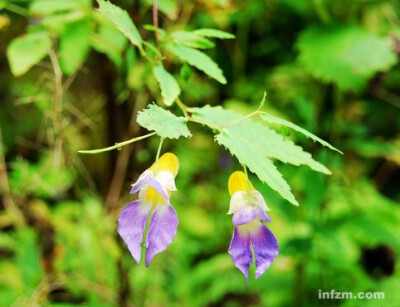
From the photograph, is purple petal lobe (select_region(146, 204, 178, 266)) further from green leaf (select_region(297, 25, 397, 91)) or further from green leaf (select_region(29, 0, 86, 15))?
green leaf (select_region(297, 25, 397, 91))

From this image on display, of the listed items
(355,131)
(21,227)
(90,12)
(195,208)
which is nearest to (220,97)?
(195,208)

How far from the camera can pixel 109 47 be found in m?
1.12

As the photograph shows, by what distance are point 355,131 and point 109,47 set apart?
34.1 inches

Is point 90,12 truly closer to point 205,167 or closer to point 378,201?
point 378,201

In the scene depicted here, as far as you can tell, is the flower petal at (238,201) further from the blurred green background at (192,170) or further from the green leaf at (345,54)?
the green leaf at (345,54)

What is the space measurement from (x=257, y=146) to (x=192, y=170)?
156 centimetres

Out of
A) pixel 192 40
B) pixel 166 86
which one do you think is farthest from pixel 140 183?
pixel 192 40

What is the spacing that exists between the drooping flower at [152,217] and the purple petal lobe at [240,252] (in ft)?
0.24

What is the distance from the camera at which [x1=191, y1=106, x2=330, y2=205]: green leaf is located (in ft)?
1.67

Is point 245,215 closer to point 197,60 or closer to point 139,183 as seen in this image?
point 139,183

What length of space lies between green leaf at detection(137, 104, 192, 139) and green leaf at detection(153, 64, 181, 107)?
11 centimetres

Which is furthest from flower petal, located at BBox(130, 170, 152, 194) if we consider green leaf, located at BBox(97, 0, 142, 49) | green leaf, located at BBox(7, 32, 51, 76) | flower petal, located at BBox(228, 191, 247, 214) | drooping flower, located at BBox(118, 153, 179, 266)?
green leaf, located at BBox(7, 32, 51, 76)

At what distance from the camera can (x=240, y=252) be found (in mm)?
536

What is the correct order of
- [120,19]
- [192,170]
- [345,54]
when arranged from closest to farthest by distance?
[120,19]
[345,54]
[192,170]
